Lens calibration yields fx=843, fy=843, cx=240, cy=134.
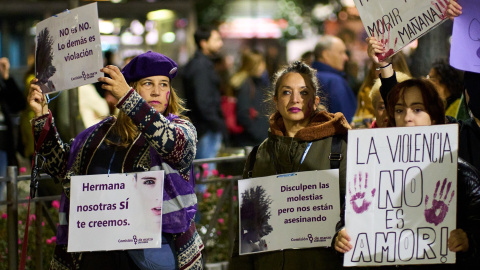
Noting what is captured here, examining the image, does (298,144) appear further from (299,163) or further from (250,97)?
(250,97)

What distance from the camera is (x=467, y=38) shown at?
14.9ft

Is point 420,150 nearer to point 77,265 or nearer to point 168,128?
point 168,128

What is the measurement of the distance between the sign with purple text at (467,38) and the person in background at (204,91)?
20.8ft

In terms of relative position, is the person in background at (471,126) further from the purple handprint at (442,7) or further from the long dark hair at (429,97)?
the long dark hair at (429,97)

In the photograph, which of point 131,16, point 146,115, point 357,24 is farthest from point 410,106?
point 131,16

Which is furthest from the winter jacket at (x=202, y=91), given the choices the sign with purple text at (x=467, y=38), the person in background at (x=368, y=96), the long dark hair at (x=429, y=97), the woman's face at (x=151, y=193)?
the long dark hair at (x=429, y=97)

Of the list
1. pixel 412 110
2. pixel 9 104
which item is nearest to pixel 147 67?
pixel 412 110

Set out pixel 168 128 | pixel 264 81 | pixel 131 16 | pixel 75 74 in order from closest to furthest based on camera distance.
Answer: pixel 168 128 → pixel 75 74 → pixel 264 81 → pixel 131 16

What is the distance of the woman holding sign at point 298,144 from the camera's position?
4.40m

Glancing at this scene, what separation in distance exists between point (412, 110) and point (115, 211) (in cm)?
159

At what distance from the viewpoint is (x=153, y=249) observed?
14.2 feet

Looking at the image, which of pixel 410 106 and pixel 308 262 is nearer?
pixel 410 106

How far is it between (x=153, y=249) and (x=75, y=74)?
3.38 feet

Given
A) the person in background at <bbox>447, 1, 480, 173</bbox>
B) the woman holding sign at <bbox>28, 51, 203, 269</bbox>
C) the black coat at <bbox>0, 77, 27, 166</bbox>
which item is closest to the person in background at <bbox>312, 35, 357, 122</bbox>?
the person in background at <bbox>447, 1, 480, 173</bbox>
